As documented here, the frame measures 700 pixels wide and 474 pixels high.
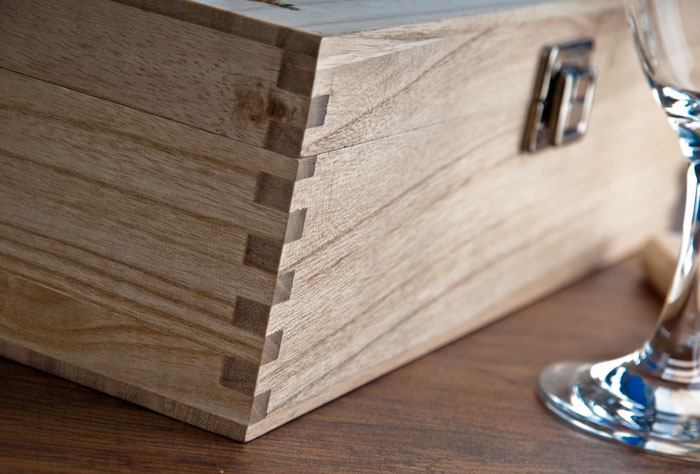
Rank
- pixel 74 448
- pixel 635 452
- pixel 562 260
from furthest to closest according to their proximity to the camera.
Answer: pixel 562 260
pixel 635 452
pixel 74 448

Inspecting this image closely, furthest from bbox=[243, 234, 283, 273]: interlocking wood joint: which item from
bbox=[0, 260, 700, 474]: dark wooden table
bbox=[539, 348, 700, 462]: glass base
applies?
bbox=[539, 348, 700, 462]: glass base

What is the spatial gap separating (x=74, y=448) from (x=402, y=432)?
19cm

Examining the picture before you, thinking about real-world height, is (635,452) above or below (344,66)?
below

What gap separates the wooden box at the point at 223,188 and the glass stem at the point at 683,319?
0.54ft

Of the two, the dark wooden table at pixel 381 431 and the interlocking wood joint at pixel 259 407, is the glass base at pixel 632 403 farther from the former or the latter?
the interlocking wood joint at pixel 259 407

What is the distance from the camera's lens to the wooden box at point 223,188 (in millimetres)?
436

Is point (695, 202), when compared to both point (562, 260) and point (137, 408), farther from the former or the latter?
point (137, 408)

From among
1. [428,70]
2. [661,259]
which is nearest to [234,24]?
[428,70]

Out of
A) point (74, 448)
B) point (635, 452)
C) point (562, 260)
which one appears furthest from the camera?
point (562, 260)

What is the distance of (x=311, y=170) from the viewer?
45cm

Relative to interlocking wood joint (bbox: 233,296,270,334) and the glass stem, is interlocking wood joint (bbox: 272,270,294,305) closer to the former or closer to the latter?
interlocking wood joint (bbox: 233,296,270,334)

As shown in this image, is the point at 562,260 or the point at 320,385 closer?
the point at 320,385

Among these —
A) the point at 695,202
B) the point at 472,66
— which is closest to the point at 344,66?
the point at 472,66

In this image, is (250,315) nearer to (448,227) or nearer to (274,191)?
(274,191)
